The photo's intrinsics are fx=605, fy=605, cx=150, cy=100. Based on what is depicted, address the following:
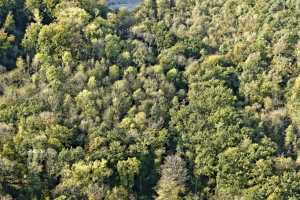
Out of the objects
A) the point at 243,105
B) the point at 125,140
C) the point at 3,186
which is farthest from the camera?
the point at 243,105

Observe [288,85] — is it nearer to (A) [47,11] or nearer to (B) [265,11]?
(B) [265,11]

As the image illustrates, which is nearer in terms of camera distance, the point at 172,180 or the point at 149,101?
the point at 172,180

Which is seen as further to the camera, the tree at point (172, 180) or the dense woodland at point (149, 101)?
the dense woodland at point (149, 101)

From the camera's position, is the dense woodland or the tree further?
the dense woodland

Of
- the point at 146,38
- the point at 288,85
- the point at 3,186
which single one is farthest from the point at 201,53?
the point at 3,186

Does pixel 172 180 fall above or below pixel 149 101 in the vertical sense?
below

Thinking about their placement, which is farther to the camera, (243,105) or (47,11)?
(47,11)

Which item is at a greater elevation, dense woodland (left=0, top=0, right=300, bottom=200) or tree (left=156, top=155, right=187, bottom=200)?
dense woodland (left=0, top=0, right=300, bottom=200)

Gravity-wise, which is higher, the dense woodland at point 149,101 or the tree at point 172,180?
the dense woodland at point 149,101
